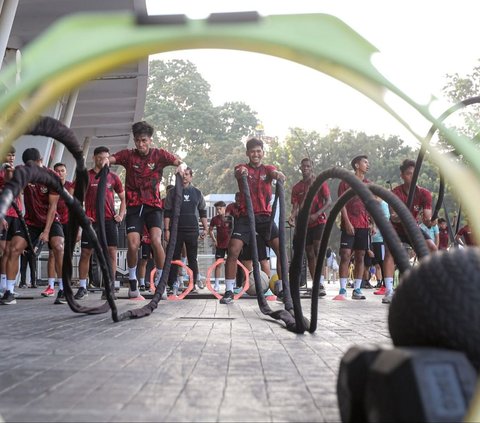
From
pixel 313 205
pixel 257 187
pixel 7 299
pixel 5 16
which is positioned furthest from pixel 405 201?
pixel 5 16

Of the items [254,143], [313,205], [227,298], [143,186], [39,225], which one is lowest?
[227,298]

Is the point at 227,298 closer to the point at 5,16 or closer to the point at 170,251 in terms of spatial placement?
the point at 170,251

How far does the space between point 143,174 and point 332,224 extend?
17.8 feet

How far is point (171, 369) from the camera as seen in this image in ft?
12.1

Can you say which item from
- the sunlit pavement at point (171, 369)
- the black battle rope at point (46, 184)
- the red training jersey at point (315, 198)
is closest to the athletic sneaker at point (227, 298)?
the red training jersey at point (315, 198)

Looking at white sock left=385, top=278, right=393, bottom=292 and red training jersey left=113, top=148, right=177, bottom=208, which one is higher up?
red training jersey left=113, top=148, right=177, bottom=208

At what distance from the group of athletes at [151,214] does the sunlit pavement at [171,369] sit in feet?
7.97

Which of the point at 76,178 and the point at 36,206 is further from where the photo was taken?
the point at 36,206

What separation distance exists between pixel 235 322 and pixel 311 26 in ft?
16.6

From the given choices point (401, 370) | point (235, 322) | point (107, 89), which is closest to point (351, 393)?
point (401, 370)

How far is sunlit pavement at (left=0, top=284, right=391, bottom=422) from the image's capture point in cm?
266

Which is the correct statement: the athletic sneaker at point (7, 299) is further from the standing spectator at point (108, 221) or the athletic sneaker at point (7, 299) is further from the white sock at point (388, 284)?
the white sock at point (388, 284)

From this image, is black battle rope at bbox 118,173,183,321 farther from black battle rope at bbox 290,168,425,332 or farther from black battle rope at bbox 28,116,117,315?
black battle rope at bbox 290,168,425,332

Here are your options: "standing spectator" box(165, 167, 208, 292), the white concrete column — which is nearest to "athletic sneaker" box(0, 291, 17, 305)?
"standing spectator" box(165, 167, 208, 292)
